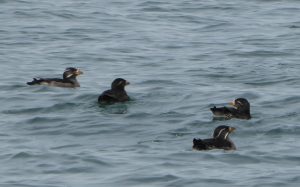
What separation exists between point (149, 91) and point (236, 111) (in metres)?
3.60

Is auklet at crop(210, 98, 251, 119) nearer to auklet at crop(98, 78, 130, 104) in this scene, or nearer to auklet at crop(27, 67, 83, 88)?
auklet at crop(98, 78, 130, 104)

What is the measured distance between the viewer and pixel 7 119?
2438 cm

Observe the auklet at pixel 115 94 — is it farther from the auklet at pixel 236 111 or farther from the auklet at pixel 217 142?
the auklet at pixel 217 142

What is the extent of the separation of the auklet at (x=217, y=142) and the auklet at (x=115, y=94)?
4.16m

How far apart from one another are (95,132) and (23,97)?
3945mm

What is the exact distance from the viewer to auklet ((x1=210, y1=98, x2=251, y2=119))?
23984 millimetres

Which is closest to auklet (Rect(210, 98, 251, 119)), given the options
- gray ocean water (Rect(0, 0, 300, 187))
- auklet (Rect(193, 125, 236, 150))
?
gray ocean water (Rect(0, 0, 300, 187))

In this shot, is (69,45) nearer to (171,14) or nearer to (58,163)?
(171,14)

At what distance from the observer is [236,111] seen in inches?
952

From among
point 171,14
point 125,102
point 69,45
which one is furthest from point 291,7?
point 125,102

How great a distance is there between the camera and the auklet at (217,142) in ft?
69.0

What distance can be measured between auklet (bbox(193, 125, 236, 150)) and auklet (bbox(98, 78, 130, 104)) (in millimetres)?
4158

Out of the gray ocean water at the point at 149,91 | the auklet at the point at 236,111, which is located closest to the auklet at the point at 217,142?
the gray ocean water at the point at 149,91

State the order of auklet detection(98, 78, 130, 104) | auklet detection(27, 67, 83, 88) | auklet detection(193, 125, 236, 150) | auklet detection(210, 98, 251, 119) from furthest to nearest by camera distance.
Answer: auklet detection(27, 67, 83, 88) → auklet detection(98, 78, 130, 104) → auklet detection(210, 98, 251, 119) → auklet detection(193, 125, 236, 150)
